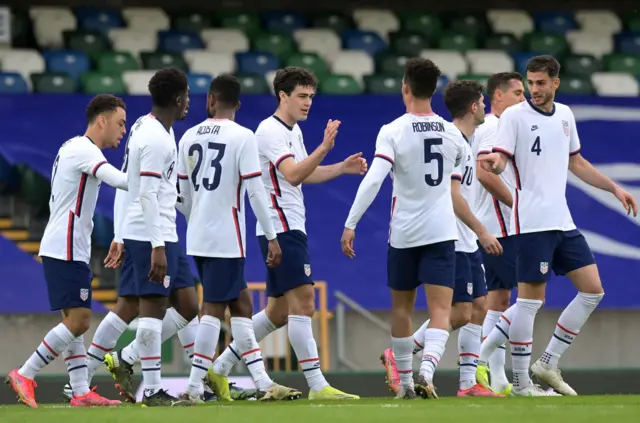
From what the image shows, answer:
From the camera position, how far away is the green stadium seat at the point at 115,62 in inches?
686

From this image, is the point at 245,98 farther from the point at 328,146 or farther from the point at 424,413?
the point at 424,413

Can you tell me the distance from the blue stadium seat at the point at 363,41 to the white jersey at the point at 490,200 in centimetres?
785

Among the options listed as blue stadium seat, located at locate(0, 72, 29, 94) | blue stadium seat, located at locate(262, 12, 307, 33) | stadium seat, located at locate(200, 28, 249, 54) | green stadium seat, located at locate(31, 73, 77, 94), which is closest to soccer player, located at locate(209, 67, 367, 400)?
green stadium seat, located at locate(31, 73, 77, 94)

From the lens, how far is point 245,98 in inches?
621

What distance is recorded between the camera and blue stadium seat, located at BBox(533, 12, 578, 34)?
20469 mm

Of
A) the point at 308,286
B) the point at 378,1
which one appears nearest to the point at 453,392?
the point at 308,286

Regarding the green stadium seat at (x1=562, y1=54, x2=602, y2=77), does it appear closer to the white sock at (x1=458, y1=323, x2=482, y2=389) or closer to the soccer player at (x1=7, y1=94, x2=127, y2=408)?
the white sock at (x1=458, y1=323, x2=482, y2=389)

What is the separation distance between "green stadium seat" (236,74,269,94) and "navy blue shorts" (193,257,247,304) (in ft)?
23.3

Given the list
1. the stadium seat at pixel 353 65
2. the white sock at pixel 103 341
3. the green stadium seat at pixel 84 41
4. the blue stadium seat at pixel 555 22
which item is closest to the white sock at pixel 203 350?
the white sock at pixel 103 341

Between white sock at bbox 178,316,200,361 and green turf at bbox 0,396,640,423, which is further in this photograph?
white sock at bbox 178,316,200,361

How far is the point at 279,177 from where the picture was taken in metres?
10.3

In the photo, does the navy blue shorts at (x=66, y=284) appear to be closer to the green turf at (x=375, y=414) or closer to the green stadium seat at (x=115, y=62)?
the green turf at (x=375, y=414)

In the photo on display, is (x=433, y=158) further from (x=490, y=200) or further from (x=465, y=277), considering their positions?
(x=490, y=200)

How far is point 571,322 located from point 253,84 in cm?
736
